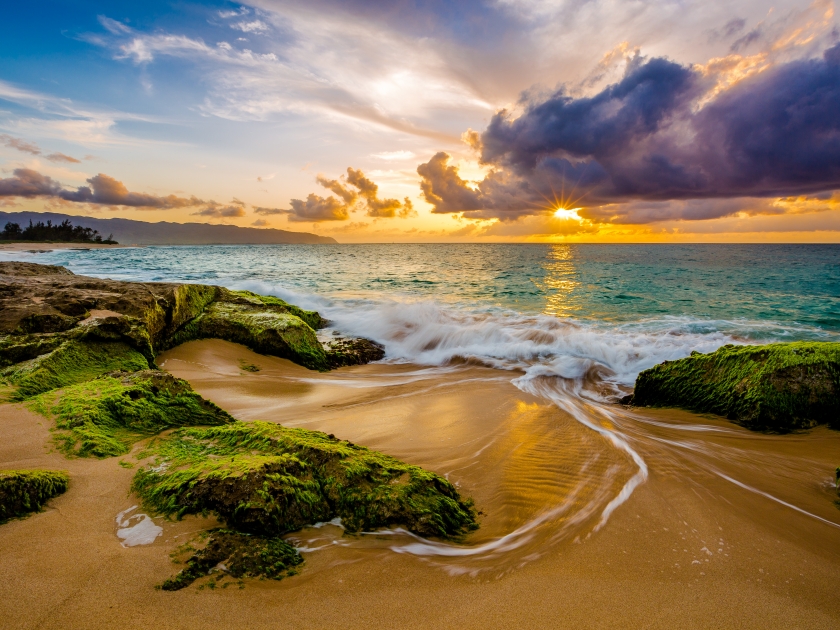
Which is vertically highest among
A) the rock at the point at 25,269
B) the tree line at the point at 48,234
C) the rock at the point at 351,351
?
the tree line at the point at 48,234

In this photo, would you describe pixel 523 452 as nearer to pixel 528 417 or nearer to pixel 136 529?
pixel 528 417

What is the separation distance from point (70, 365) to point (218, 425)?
217cm

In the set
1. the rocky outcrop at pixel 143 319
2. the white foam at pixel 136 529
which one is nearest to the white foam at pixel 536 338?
the rocky outcrop at pixel 143 319

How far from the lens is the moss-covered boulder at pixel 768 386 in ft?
15.7

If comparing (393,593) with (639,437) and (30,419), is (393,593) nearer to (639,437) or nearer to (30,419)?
(30,419)

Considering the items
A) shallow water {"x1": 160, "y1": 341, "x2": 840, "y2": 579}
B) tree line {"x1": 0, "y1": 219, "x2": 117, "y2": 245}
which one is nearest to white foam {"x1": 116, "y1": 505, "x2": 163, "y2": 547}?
shallow water {"x1": 160, "y1": 341, "x2": 840, "y2": 579}

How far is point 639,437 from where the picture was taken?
473 centimetres

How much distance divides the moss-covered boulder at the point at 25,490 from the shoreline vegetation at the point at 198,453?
0.09 ft

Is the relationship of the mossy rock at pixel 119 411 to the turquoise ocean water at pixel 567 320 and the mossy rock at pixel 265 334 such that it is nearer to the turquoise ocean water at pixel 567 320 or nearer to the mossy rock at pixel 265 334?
the mossy rock at pixel 265 334

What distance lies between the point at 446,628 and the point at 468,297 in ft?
61.9

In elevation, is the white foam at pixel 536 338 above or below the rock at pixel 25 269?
below

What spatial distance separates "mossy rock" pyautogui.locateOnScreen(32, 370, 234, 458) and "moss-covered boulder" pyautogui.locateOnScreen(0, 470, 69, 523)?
0.46 m

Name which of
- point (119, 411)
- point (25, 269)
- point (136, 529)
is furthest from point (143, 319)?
point (25, 269)

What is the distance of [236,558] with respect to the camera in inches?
78.9
